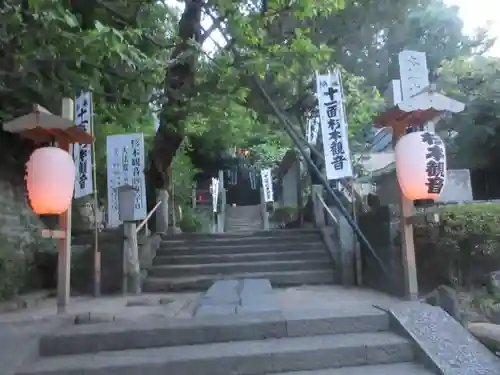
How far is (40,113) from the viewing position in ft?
17.0

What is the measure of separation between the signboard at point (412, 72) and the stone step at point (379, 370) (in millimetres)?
5903

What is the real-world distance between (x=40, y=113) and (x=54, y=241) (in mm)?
5022

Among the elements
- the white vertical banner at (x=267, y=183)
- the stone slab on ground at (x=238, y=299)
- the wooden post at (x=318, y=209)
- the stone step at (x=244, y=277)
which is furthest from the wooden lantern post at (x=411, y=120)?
the white vertical banner at (x=267, y=183)

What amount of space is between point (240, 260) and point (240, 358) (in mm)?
5838

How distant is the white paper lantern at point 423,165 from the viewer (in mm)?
5062

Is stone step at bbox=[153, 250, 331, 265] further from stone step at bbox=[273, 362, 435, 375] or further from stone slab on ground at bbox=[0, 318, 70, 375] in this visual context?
stone step at bbox=[273, 362, 435, 375]

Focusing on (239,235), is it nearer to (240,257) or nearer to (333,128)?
(240,257)

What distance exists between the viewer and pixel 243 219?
24531mm

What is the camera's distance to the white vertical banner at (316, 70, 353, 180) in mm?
8453

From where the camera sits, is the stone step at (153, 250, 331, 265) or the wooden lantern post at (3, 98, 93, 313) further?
the stone step at (153, 250, 331, 265)

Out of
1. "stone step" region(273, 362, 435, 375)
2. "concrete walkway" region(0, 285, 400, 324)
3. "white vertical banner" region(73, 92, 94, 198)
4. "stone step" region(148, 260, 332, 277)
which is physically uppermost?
"white vertical banner" region(73, 92, 94, 198)

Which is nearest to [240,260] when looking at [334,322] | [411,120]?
[334,322]

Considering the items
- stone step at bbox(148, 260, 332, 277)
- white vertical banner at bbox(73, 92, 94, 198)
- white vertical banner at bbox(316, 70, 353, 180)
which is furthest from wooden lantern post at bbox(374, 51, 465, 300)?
white vertical banner at bbox(73, 92, 94, 198)

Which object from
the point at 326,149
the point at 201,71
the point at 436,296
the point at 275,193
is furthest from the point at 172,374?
the point at 275,193
